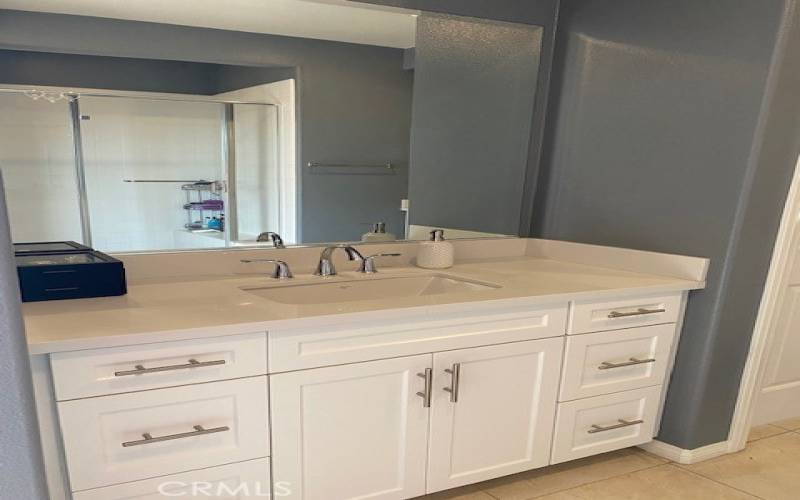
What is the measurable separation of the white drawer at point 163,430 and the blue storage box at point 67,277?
416 mm

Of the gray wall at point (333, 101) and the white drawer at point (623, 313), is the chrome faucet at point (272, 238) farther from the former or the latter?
the white drawer at point (623, 313)

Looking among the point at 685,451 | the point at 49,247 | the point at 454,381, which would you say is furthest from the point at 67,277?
the point at 685,451

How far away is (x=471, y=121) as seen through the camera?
7.98 feet

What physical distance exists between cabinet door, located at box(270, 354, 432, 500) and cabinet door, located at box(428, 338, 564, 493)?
0.07 meters

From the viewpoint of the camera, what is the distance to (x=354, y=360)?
1.54 m

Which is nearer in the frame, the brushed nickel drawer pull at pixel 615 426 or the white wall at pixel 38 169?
the white wall at pixel 38 169

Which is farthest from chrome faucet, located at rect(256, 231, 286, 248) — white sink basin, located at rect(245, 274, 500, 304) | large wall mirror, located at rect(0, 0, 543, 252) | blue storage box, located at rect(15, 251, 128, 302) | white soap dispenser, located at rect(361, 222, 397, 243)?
blue storage box, located at rect(15, 251, 128, 302)

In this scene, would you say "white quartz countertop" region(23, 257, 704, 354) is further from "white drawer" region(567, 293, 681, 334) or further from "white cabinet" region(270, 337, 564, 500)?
"white cabinet" region(270, 337, 564, 500)

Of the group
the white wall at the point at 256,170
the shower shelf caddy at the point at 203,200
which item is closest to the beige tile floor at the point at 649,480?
the white wall at the point at 256,170

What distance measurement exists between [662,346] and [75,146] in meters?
2.33

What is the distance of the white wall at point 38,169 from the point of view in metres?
1.68

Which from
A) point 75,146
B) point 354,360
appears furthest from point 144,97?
point 354,360

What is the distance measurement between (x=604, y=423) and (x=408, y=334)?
3.33 ft

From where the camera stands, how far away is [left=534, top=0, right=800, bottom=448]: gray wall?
1.94 m
